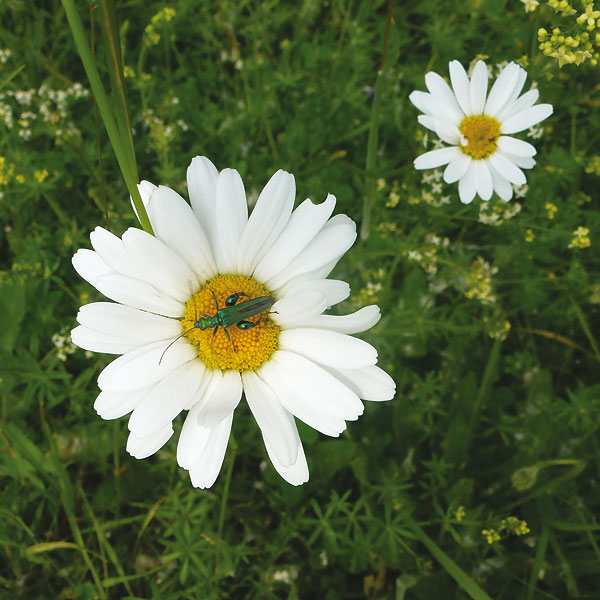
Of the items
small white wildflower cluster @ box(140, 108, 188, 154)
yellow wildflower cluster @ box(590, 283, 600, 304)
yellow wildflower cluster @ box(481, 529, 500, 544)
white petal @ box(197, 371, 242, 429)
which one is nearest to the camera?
white petal @ box(197, 371, 242, 429)

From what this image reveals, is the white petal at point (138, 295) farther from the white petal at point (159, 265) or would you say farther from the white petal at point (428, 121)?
the white petal at point (428, 121)

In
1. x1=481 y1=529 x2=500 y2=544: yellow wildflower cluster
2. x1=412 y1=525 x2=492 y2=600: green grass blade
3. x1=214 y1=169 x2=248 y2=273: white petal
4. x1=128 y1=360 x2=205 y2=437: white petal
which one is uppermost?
x1=214 y1=169 x2=248 y2=273: white petal

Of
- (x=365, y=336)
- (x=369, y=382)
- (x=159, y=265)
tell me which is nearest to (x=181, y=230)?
(x=159, y=265)

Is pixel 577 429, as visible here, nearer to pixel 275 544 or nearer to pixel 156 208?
pixel 275 544

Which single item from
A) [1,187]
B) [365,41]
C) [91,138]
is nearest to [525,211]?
[365,41]

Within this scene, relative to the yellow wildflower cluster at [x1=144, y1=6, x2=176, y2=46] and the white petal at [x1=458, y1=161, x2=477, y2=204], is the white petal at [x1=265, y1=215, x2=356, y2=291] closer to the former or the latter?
the white petal at [x1=458, y1=161, x2=477, y2=204]

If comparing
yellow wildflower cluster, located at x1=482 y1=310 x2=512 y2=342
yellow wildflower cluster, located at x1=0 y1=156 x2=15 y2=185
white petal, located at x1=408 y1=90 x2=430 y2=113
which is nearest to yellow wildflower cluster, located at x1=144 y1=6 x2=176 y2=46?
yellow wildflower cluster, located at x1=0 y1=156 x2=15 y2=185

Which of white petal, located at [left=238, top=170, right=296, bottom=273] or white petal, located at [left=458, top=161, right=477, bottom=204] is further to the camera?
white petal, located at [left=458, top=161, right=477, bottom=204]
